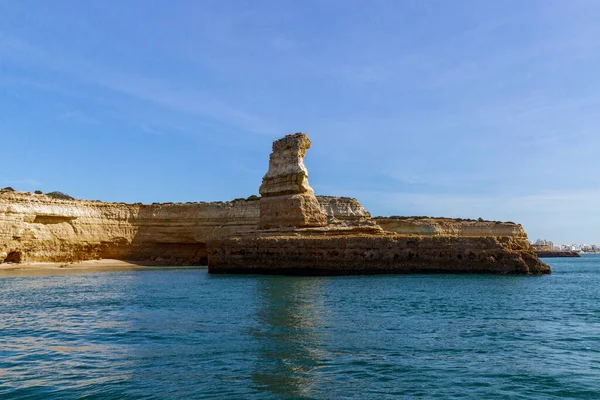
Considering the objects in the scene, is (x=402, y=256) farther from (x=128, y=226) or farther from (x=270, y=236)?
(x=128, y=226)

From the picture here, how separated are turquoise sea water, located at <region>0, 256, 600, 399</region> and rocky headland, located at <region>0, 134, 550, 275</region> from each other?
10.6m

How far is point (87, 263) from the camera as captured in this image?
49094 mm

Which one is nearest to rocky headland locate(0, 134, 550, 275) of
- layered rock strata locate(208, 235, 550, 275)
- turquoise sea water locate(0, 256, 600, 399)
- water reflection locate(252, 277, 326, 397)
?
layered rock strata locate(208, 235, 550, 275)

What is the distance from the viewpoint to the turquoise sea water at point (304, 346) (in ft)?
24.8

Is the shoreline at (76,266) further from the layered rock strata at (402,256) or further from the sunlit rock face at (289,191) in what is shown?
the layered rock strata at (402,256)

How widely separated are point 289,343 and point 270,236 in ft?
77.0

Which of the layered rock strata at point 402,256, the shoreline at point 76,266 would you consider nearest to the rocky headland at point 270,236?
the layered rock strata at point 402,256

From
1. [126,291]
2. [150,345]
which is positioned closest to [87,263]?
[126,291]

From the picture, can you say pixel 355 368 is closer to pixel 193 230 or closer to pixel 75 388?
pixel 75 388

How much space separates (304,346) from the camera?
10.2 metres

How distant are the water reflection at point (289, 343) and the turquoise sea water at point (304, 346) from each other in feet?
0.11

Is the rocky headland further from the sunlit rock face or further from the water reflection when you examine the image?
the water reflection

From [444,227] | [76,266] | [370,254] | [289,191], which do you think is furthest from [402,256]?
[444,227]

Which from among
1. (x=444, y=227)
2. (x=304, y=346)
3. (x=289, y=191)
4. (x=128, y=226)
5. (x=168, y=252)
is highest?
(x=289, y=191)
